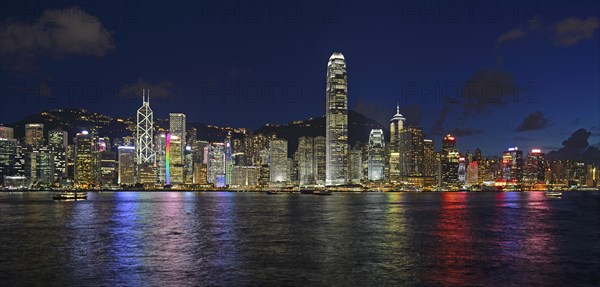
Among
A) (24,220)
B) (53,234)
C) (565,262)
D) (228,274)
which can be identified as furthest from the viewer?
(24,220)

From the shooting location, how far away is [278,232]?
79500mm

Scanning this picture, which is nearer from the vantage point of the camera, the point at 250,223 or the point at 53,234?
the point at 53,234

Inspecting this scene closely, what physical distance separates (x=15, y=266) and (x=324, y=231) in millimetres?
41866

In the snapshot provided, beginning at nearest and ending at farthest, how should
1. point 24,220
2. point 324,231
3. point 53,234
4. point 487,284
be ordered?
point 487,284 → point 53,234 → point 324,231 → point 24,220

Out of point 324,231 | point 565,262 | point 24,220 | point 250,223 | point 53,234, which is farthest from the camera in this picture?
point 24,220

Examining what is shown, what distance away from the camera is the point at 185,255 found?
5612cm

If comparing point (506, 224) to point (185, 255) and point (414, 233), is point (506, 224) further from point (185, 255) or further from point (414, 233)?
point (185, 255)

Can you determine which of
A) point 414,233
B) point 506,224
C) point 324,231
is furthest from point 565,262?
point 506,224

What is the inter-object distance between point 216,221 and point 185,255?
4420 cm

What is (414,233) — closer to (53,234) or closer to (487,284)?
(487,284)

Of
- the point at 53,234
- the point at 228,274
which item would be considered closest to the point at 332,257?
the point at 228,274

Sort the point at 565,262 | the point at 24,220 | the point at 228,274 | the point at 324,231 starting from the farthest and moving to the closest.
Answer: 1. the point at 24,220
2. the point at 324,231
3. the point at 565,262
4. the point at 228,274

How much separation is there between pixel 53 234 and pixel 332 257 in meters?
40.6

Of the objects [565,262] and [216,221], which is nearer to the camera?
[565,262]
